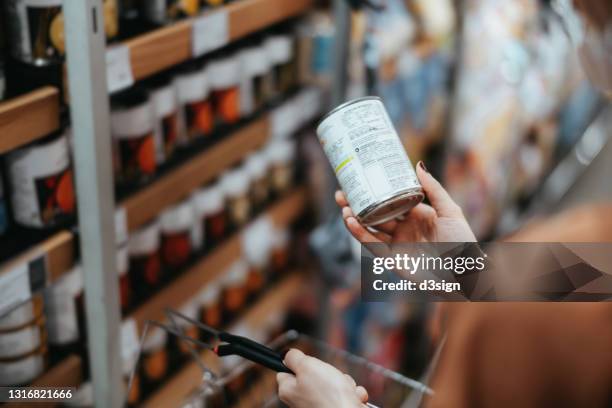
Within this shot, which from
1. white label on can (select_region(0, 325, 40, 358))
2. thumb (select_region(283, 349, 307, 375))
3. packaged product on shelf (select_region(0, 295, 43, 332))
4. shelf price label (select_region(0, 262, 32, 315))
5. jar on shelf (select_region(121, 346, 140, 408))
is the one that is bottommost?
jar on shelf (select_region(121, 346, 140, 408))

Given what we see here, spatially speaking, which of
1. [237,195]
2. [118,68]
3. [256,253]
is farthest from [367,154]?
[256,253]

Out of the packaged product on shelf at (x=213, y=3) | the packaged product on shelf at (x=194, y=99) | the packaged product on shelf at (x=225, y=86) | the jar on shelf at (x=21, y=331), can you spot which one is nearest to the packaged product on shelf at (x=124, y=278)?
the jar on shelf at (x=21, y=331)

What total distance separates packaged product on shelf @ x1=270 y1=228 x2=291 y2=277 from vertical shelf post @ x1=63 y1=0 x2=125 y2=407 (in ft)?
2.73

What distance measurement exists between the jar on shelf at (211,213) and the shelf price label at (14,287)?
596 millimetres

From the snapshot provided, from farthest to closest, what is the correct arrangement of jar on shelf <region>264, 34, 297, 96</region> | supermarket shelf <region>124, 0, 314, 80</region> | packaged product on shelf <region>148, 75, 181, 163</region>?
jar on shelf <region>264, 34, 297, 96</region>
packaged product on shelf <region>148, 75, 181, 163</region>
supermarket shelf <region>124, 0, 314, 80</region>

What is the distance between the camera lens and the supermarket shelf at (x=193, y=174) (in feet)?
5.12

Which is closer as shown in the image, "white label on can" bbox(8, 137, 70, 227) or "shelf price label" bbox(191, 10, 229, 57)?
"white label on can" bbox(8, 137, 70, 227)

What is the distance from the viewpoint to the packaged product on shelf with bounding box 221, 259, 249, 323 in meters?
2.04

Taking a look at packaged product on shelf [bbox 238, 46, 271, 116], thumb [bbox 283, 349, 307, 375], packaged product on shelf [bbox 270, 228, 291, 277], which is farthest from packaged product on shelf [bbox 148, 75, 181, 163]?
thumb [bbox 283, 349, 307, 375]

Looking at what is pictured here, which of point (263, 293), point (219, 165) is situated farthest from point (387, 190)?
point (263, 293)

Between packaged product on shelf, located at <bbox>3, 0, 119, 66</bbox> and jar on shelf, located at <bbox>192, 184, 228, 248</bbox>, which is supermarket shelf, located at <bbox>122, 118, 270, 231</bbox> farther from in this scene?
packaged product on shelf, located at <bbox>3, 0, 119, 66</bbox>

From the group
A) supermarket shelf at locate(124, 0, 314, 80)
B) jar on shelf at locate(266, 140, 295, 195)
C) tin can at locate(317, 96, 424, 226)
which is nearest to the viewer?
tin can at locate(317, 96, 424, 226)

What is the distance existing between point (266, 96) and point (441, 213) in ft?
3.12

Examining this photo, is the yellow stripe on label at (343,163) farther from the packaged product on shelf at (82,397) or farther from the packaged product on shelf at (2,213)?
the packaged product on shelf at (82,397)
